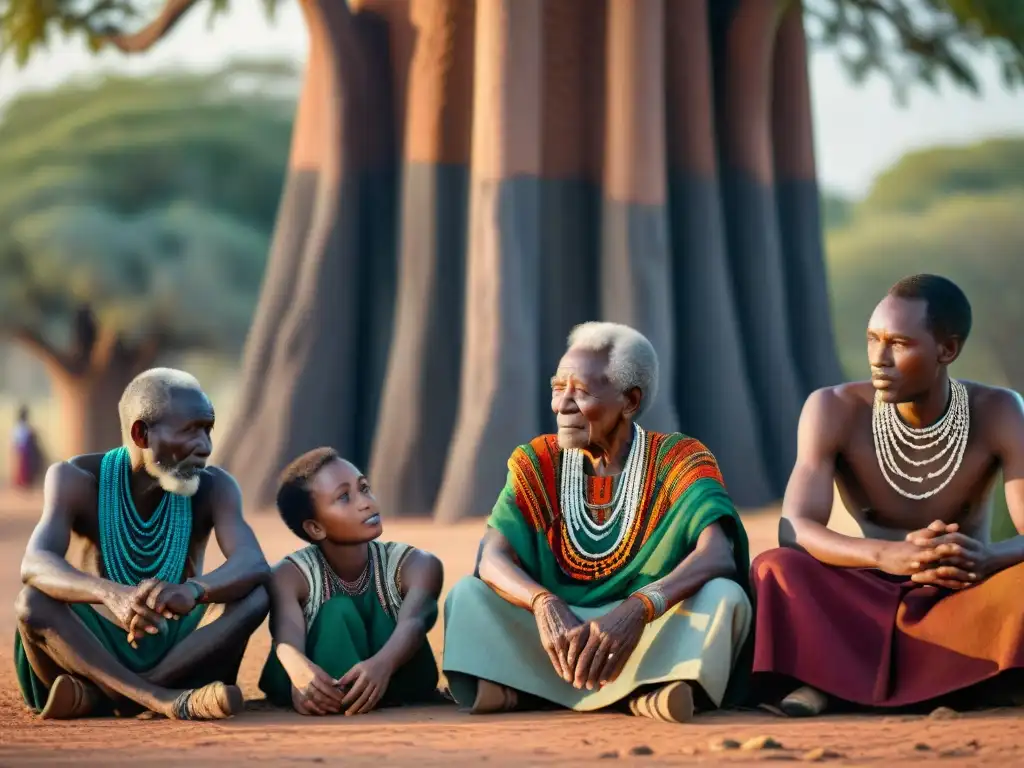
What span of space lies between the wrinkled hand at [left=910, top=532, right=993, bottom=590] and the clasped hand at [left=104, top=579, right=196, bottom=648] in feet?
8.44

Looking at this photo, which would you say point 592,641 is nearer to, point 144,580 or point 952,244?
point 144,580

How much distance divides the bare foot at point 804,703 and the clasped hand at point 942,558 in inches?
20.0

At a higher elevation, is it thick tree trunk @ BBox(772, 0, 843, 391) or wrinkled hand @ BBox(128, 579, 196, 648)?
thick tree trunk @ BBox(772, 0, 843, 391)

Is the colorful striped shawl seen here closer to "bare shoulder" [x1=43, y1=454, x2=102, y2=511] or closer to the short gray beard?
the short gray beard

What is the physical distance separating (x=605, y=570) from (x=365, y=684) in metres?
0.97

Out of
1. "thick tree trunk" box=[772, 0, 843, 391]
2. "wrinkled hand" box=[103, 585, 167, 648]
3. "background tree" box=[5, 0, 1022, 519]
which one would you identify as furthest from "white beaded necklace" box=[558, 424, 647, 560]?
"thick tree trunk" box=[772, 0, 843, 391]

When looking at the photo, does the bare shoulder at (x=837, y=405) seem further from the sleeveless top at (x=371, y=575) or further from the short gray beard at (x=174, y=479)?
the short gray beard at (x=174, y=479)

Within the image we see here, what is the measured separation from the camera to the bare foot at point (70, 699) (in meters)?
5.88

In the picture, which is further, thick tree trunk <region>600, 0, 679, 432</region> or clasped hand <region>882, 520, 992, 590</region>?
thick tree trunk <region>600, 0, 679, 432</region>

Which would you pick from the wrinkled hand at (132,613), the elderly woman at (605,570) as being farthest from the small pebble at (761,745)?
the wrinkled hand at (132,613)

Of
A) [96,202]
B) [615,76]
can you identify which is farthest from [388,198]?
[96,202]

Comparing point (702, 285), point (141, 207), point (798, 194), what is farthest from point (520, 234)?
point (141, 207)

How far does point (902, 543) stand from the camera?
5.84m

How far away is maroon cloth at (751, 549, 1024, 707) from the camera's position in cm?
575
